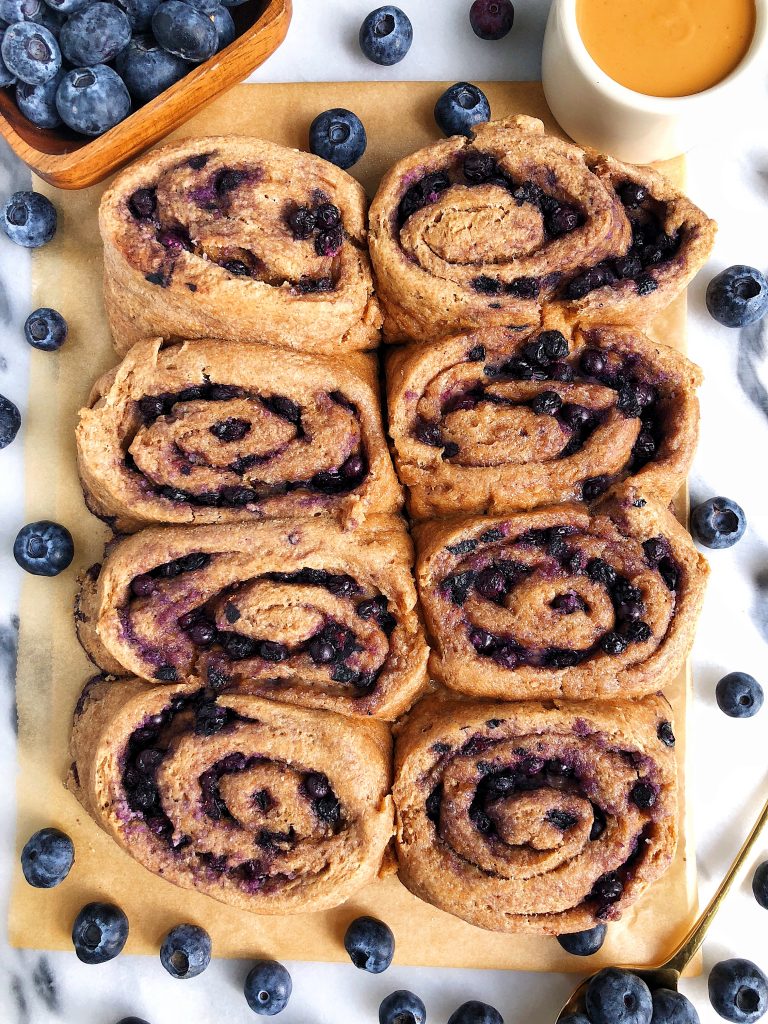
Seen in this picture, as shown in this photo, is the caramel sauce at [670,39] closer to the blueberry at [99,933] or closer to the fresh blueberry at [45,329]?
the fresh blueberry at [45,329]

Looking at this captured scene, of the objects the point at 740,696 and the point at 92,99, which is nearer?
the point at 92,99

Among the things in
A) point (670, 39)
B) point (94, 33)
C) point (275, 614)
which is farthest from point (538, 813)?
point (94, 33)

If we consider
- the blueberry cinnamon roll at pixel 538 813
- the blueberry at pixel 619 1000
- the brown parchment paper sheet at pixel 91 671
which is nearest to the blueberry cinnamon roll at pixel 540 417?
the brown parchment paper sheet at pixel 91 671

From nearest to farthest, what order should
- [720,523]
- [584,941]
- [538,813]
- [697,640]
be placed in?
1. [538,813]
2. [584,941]
3. [720,523]
4. [697,640]

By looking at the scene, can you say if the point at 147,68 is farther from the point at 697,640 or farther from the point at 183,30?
the point at 697,640

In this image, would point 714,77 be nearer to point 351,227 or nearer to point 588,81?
point 588,81

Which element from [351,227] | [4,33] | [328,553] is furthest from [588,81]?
[4,33]

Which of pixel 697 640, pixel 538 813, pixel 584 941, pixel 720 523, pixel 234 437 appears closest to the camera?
pixel 538 813
